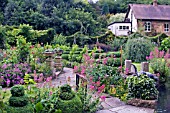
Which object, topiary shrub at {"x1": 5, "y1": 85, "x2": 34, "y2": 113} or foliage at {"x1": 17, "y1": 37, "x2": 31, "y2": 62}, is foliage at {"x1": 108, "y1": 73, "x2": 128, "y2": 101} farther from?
foliage at {"x1": 17, "y1": 37, "x2": 31, "y2": 62}

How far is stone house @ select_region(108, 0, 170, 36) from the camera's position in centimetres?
2914

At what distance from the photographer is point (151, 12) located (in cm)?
3023

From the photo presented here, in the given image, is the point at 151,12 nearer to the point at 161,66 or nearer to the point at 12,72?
the point at 161,66

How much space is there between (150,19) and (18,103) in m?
27.2

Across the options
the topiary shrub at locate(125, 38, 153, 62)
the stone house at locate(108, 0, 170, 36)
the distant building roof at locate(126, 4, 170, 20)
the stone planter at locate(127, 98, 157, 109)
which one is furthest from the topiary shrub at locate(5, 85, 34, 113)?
the distant building roof at locate(126, 4, 170, 20)

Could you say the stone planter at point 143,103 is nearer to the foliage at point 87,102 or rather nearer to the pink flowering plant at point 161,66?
the foliage at point 87,102

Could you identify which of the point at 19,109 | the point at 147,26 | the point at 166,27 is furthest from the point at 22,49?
the point at 166,27

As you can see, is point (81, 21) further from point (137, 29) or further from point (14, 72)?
point (14, 72)

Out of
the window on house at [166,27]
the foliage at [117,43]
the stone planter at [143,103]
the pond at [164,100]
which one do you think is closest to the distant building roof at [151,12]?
the window on house at [166,27]

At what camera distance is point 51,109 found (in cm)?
472

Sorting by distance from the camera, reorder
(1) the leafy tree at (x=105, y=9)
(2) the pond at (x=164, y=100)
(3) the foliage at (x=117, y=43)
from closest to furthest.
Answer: (2) the pond at (x=164, y=100) < (3) the foliage at (x=117, y=43) < (1) the leafy tree at (x=105, y=9)

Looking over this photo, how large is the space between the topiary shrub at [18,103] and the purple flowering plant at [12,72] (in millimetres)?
3604

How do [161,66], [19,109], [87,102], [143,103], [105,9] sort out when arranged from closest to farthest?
[19,109] < [87,102] < [143,103] < [161,66] < [105,9]

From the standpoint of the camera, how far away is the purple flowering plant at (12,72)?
835 cm
